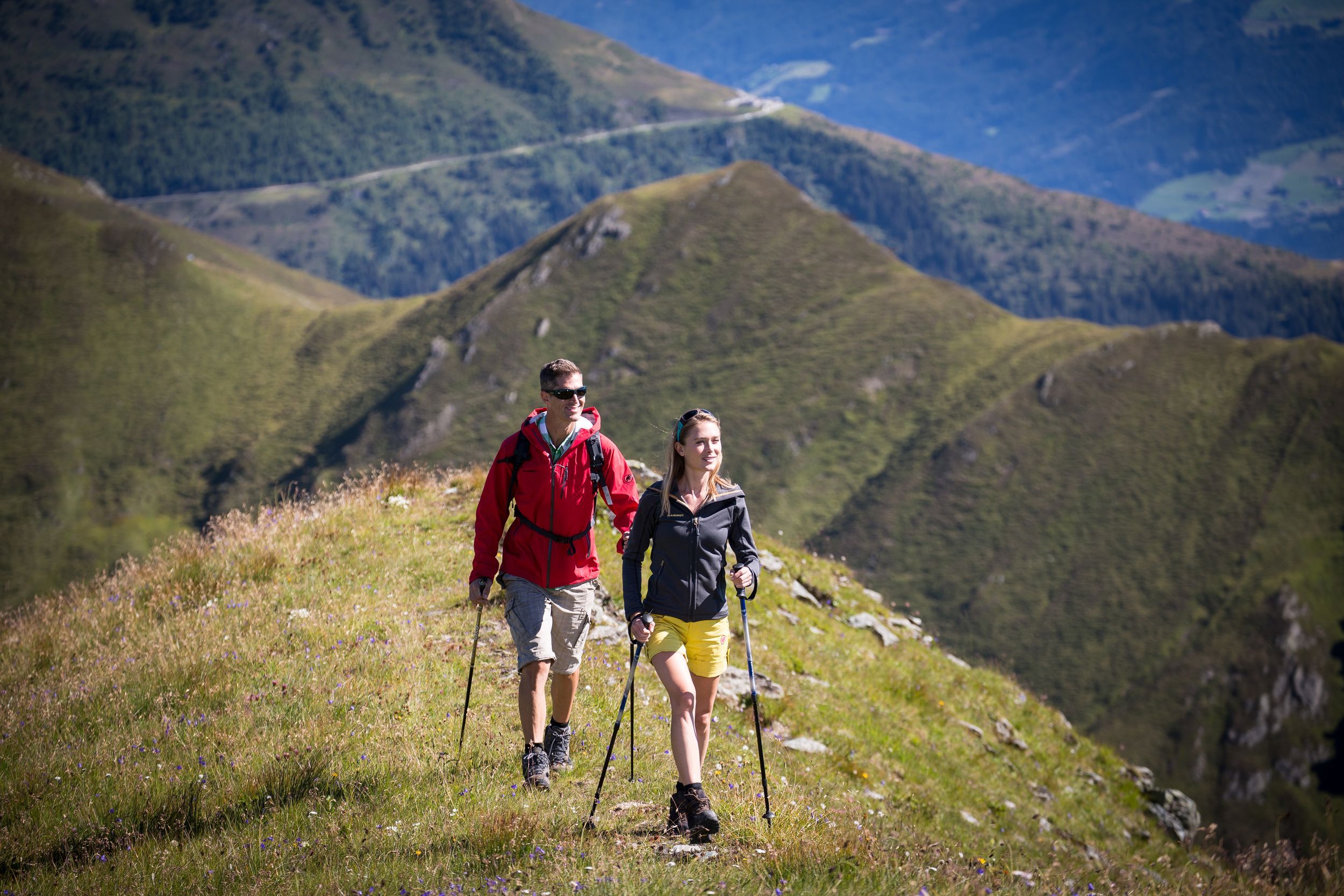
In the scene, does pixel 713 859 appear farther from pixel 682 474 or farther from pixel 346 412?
pixel 346 412

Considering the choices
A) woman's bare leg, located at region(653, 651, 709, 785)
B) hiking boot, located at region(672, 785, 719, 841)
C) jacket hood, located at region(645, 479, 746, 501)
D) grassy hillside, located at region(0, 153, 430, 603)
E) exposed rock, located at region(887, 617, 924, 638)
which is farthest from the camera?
grassy hillside, located at region(0, 153, 430, 603)

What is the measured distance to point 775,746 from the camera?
10.8 meters

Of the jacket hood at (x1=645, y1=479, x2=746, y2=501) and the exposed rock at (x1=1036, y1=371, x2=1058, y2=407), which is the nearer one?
the jacket hood at (x1=645, y1=479, x2=746, y2=501)

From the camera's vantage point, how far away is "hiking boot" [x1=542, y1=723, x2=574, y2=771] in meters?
7.92

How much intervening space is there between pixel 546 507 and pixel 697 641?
165 cm

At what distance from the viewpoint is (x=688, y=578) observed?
719 centimetres

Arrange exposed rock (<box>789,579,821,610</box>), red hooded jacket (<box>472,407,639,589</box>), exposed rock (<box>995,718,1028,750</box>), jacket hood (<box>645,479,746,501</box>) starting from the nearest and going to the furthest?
jacket hood (<box>645,479,746,501</box>), red hooded jacket (<box>472,407,639,589</box>), exposed rock (<box>995,718,1028,750</box>), exposed rock (<box>789,579,821,610</box>)

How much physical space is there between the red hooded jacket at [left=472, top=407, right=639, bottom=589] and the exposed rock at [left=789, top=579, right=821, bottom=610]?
29.9 ft

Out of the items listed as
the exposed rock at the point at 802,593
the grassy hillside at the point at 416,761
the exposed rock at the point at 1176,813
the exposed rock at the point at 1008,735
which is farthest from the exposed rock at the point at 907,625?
the exposed rock at the point at 1176,813

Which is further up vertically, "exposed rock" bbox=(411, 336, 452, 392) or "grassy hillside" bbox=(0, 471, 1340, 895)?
"exposed rock" bbox=(411, 336, 452, 392)

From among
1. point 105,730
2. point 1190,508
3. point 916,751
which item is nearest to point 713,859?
point 105,730

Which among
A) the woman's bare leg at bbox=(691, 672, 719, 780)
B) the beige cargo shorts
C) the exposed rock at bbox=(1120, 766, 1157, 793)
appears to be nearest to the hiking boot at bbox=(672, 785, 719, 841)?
the woman's bare leg at bbox=(691, 672, 719, 780)

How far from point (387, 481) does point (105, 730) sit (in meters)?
8.05

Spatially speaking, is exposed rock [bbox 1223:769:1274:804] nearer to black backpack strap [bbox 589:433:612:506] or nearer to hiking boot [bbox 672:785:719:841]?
hiking boot [bbox 672:785:719:841]
